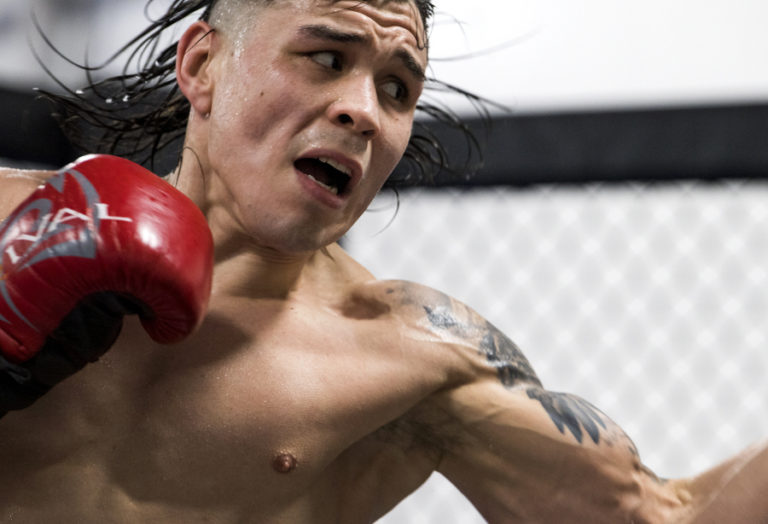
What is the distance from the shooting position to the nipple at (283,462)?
1.26 meters

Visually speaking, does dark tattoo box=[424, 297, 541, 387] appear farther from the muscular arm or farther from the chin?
the chin

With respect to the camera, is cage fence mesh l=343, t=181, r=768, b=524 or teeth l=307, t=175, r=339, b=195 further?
cage fence mesh l=343, t=181, r=768, b=524

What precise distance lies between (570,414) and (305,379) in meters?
0.37

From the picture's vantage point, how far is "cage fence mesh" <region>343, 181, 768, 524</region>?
8.50 ft

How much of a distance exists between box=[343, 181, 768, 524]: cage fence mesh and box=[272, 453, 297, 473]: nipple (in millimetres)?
1358

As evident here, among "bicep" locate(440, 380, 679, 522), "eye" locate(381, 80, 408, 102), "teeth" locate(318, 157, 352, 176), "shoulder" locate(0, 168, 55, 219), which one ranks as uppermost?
"eye" locate(381, 80, 408, 102)

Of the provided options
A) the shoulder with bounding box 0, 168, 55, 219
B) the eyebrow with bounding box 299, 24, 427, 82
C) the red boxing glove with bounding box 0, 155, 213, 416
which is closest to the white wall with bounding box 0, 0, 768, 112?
the eyebrow with bounding box 299, 24, 427, 82

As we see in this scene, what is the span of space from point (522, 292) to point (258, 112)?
162cm

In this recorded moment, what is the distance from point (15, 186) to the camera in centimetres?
121

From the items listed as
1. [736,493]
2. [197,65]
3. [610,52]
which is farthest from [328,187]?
[610,52]

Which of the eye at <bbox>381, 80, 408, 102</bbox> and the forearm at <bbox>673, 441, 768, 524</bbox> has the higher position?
the eye at <bbox>381, 80, 408, 102</bbox>

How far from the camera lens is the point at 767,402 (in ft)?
8.41

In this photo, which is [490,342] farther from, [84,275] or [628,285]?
[628,285]

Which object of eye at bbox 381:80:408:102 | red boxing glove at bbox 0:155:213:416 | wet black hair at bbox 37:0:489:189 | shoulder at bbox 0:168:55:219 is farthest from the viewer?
wet black hair at bbox 37:0:489:189
